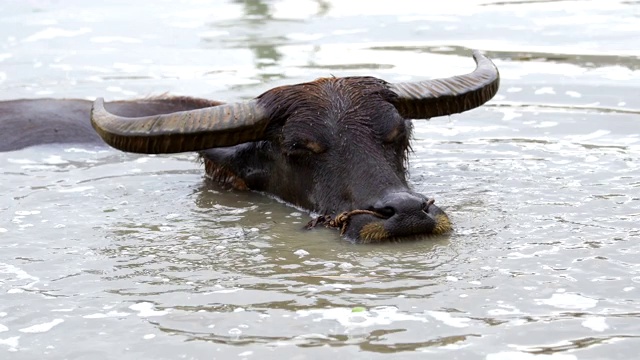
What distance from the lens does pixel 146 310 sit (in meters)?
5.35

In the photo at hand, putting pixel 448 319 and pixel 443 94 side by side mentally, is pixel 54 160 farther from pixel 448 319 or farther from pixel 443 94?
pixel 448 319

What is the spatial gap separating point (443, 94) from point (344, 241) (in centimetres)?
147

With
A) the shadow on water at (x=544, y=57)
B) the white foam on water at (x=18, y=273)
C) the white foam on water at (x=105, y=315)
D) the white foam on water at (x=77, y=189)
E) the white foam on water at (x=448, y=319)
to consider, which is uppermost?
the shadow on water at (x=544, y=57)

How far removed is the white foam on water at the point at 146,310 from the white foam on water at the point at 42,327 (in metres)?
0.32

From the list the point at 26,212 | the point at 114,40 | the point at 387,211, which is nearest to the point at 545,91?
the point at 387,211

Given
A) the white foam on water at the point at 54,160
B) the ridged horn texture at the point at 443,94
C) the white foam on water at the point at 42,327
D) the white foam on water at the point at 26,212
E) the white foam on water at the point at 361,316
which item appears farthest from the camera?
the white foam on water at the point at 54,160

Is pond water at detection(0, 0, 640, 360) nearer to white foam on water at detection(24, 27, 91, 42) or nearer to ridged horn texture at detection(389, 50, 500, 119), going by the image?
ridged horn texture at detection(389, 50, 500, 119)

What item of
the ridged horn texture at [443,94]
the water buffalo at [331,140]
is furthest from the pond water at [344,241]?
the ridged horn texture at [443,94]

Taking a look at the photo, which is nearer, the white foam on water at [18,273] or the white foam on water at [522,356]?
the white foam on water at [522,356]

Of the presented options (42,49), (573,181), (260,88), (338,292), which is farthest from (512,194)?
(42,49)

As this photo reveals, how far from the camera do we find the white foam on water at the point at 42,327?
5.16m

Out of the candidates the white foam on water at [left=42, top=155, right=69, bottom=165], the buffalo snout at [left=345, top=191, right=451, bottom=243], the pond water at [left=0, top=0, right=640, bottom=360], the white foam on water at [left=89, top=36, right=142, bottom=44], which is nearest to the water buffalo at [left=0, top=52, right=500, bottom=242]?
the buffalo snout at [left=345, top=191, right=451, bottom=243]

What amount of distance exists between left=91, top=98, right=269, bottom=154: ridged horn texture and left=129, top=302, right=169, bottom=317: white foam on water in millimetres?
1664

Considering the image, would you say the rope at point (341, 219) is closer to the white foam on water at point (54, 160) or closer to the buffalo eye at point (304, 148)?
the buffalo eye at point (304, 148)
